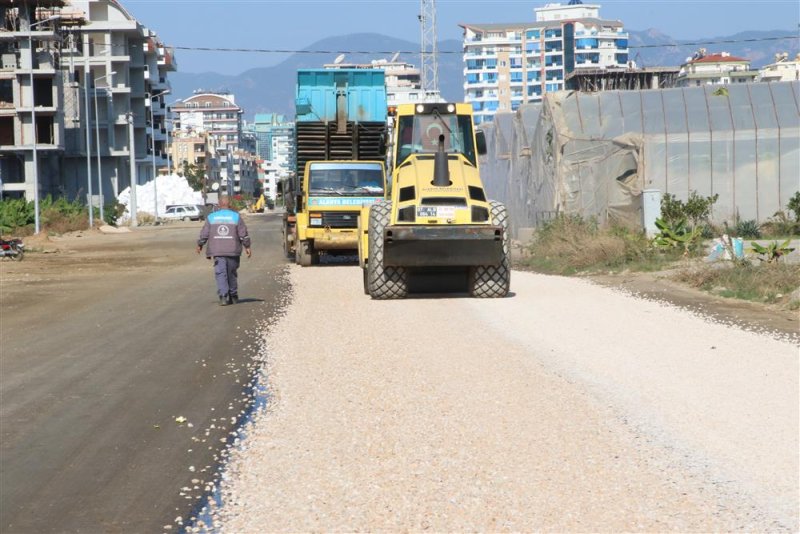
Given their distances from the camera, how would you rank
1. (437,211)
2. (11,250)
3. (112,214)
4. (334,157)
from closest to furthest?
1. (437,211)
2. (334,157)
3. (11,250)
4. (112,214)

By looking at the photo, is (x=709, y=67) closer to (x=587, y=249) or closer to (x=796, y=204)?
(x=796, y=204)

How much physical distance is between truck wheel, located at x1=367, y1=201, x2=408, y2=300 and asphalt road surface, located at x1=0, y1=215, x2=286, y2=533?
1673 mm

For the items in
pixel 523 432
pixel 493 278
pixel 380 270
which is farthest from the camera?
pixel 493 278

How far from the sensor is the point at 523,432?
26.8ft

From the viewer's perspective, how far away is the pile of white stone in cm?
9888

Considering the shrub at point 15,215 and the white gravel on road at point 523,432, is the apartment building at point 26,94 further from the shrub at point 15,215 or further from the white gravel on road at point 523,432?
the white gravel on road at point 523,432

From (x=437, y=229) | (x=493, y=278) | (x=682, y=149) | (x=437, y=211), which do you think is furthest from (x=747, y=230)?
(x=437, y=229)

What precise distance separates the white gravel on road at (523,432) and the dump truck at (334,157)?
1283 cm

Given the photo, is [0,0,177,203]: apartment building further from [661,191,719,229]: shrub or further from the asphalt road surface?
the asphalt road surface

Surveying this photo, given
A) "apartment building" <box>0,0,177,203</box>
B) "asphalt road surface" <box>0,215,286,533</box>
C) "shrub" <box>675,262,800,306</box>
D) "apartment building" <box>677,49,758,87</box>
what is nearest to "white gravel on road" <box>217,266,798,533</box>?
"asphalt road surface" <box>0,215,286,533</box>

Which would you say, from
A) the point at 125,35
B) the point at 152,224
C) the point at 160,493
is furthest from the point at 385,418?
the point at 125,35

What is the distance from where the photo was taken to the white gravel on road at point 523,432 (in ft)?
20.4

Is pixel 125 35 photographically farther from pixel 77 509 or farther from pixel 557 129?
pixel 77 509

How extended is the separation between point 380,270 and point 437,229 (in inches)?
47.4
